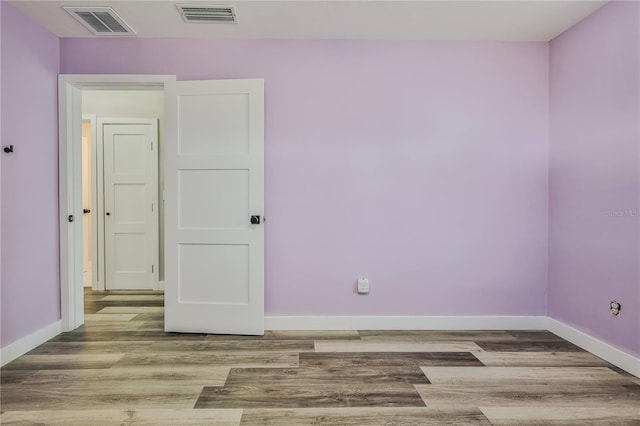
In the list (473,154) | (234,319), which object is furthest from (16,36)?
(473,154)

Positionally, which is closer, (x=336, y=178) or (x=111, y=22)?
(x=111, y=22)

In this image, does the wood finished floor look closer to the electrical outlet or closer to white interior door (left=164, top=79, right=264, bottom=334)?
white interior door (left=164, top=79, right=264, bottom=334)

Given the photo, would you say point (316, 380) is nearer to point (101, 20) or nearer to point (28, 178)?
point (28, 178)

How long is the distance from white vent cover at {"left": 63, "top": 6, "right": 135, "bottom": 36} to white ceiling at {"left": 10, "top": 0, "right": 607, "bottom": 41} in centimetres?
5

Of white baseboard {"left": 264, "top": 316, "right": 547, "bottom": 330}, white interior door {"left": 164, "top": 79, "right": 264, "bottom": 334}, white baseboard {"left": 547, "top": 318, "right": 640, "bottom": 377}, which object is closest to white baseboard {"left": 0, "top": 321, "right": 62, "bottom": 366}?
white interior door {"left": 164, "top": 79, "right": 264, "bottom": 334}

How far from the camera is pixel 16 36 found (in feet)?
8.30

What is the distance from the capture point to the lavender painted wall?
2.45m

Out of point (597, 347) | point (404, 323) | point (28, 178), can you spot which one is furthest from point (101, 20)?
point (597, 347)

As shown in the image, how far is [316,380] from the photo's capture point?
215cm

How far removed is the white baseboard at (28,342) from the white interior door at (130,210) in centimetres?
149

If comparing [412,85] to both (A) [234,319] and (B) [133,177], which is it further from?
(B) [133,177]

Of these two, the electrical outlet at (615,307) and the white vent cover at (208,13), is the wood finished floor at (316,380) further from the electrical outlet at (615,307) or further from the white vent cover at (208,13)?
the white vent cover at (208,13)

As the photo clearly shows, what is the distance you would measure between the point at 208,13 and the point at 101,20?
32.2 inches

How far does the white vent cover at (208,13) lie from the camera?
252cm
